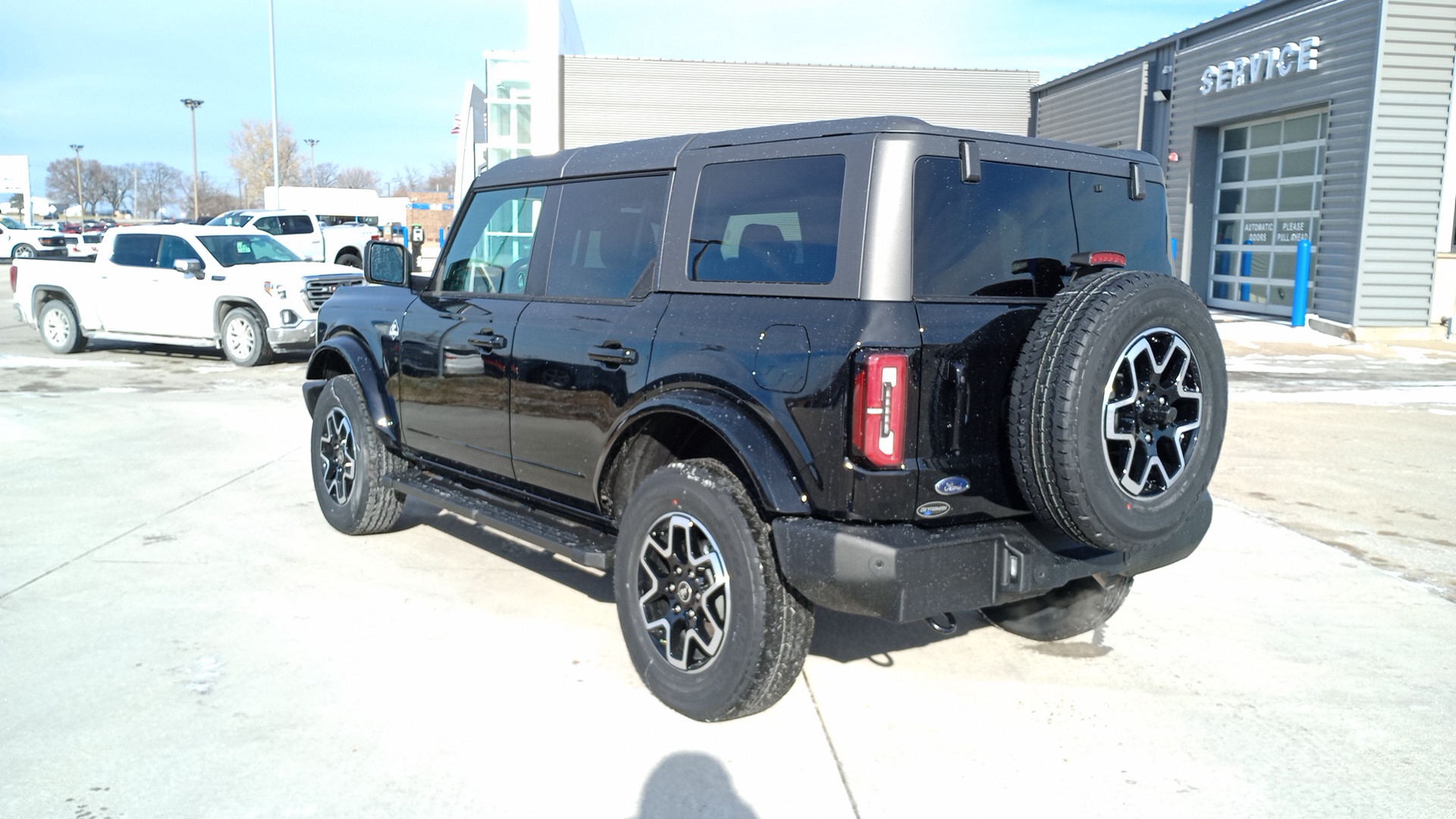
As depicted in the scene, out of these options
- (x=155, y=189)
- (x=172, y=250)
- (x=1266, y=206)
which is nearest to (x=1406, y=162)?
(x=1266, y=206)

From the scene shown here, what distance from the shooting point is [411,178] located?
111625mm

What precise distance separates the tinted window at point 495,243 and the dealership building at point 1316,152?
49.6ft

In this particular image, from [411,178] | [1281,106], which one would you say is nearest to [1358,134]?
[1281,106]

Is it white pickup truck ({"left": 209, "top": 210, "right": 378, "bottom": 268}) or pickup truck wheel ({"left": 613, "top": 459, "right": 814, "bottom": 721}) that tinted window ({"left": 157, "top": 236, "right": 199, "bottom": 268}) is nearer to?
white pickup truck ({"left": 209, "top": 210, "right": 378, "bottom": 268})

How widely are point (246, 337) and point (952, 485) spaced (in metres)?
13.0

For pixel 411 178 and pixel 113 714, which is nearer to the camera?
pixel 113 714

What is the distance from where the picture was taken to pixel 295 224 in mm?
26281

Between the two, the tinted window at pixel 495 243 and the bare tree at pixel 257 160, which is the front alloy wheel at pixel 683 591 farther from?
the bare tree at pixel 257 160

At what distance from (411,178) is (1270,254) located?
4029 inches

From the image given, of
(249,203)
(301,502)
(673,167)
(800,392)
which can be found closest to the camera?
(800,392)

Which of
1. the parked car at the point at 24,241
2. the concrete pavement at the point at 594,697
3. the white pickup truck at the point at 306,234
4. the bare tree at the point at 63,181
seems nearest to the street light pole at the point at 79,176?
the bare tree at the point at 63,181

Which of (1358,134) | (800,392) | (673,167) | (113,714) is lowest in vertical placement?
(113,714)

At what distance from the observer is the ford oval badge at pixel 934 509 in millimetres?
3518

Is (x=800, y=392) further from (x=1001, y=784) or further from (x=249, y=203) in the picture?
(x=249, y=203)
